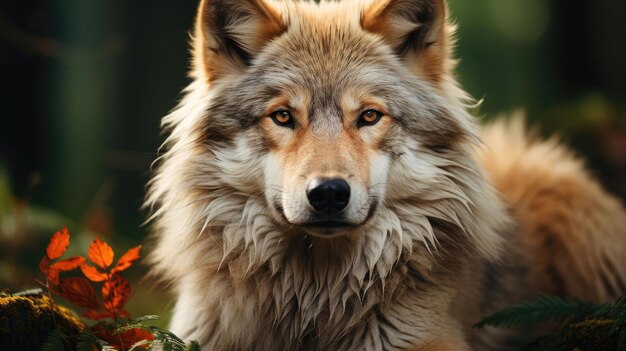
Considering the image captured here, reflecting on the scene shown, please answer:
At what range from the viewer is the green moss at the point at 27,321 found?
2.70 m

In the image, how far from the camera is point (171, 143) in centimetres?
411

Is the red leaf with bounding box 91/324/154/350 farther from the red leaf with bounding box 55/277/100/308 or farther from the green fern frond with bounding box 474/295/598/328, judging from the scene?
the green fern frond with bounding box 474/295/598/328

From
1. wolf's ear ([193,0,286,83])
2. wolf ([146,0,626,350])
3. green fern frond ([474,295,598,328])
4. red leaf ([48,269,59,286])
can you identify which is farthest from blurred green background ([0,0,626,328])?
green fern frond ([474,295,598,328])

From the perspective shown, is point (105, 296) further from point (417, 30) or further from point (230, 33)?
point (417, 30)

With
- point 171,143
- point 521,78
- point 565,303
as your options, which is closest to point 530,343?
point 565,303

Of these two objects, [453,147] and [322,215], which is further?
[453,147]

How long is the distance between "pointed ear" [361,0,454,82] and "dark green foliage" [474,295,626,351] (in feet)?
4.30

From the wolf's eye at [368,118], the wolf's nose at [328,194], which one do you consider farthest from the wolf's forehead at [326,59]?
the wolf's nose at [328,194]

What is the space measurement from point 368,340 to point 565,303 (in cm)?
90

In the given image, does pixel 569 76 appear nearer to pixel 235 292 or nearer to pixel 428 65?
pixel 428 65

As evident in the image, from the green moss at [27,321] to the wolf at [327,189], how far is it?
0.86 m

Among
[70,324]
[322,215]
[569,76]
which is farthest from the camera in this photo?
[569,76]

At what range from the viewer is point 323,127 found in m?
3.47

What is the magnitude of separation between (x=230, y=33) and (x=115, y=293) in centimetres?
155
